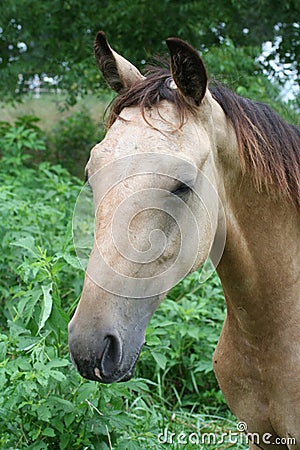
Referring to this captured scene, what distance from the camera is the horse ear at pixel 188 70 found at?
1778mm

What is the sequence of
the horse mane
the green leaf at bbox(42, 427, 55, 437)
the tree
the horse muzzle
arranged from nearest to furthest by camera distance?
the horse muzzle
the horse mane
the green leaf at bbox(42, 427, 55, 437)
the tree

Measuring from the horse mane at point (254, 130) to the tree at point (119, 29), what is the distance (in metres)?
4.41

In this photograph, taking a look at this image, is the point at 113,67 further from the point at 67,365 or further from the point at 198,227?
the point at 67,365

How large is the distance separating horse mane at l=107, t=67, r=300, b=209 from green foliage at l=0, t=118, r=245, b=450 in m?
1.06

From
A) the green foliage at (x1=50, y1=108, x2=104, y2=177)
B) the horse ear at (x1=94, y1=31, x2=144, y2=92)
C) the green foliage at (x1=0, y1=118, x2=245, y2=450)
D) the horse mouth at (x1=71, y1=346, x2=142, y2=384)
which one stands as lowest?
the green foliage at (x1=50, y1=108, x2=104, y2=177)

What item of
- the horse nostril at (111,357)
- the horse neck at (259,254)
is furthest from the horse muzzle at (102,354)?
the horse neck at (259,254)

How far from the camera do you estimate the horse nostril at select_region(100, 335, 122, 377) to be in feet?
5.13

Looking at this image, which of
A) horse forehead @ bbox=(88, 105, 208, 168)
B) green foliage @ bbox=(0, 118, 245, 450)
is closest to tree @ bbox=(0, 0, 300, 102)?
green foliage @ bbox=(0, 118, 245, 450)

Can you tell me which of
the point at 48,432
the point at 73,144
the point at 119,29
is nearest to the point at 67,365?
the point at 48,432

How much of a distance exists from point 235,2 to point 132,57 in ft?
4.36

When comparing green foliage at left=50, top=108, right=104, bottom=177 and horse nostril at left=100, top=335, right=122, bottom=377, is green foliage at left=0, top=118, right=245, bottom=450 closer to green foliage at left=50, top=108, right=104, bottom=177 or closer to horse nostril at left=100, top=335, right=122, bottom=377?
horse nostril at left=100, top=335, right=122, bottom=377

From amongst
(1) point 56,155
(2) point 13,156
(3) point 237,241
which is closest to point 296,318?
(3) point 237,241

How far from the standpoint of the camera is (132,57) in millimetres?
6750

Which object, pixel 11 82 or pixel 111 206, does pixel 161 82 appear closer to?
pixel 111 206
